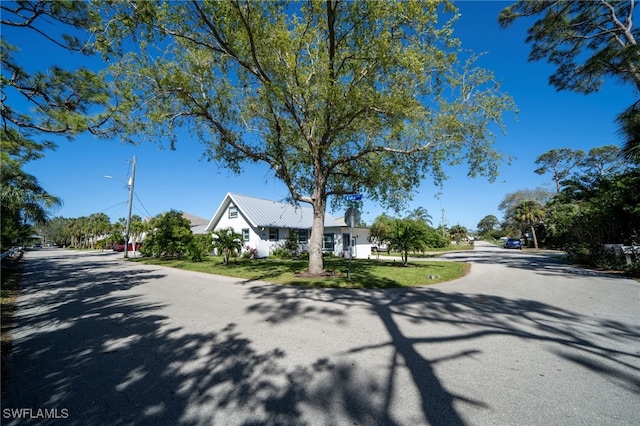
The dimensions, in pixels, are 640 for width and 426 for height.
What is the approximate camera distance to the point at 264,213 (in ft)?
79.2

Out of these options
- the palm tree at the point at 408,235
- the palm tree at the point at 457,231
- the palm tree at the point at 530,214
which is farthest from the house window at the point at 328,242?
the palm tree at the point at 457,231

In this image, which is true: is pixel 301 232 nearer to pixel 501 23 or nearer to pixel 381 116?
pixel 381 116

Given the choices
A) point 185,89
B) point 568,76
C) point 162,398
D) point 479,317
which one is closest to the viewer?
point 162,398

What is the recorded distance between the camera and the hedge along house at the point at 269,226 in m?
22.2

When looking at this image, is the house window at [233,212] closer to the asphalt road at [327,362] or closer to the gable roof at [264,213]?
the gable roof at [264,213]

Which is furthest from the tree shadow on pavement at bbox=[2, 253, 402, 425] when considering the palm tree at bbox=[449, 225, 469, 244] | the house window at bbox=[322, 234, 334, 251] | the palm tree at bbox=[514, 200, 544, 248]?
the palm tree at bbox=[449, 225, 469, 244]

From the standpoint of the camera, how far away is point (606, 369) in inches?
125

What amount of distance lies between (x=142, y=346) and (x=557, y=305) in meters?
8.65

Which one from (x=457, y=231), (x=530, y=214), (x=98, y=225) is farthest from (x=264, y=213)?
(x=457, y=231)

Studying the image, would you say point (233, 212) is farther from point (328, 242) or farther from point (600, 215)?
point (600, 215)

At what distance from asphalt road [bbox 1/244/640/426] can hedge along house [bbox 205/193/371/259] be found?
15.6m

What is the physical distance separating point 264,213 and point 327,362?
70.5 ft

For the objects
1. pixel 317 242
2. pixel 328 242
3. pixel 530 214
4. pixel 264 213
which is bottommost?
pixel 317 242

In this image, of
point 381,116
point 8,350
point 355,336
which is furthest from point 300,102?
point 8,350
